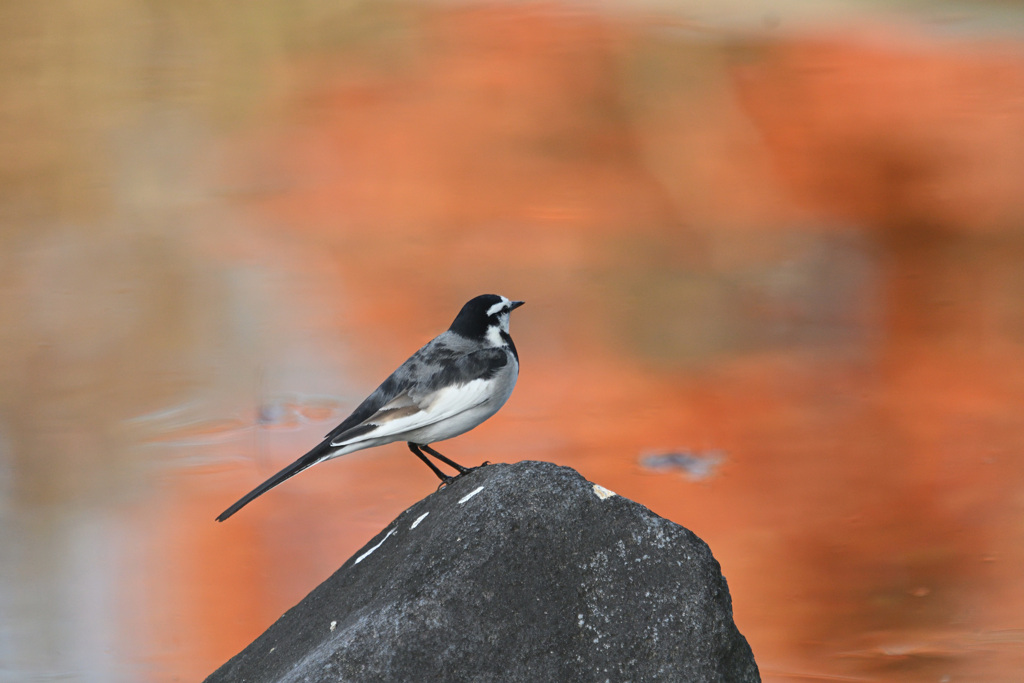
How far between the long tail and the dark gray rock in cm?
72

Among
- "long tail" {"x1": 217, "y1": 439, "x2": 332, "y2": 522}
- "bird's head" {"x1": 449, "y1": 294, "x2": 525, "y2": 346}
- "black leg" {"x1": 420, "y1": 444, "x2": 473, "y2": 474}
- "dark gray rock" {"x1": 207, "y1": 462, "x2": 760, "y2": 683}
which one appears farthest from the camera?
"bird's head" {"x1": 449, "y1": 294, "x2": 525, "y2": 346}

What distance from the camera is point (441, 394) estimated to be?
4.27 m

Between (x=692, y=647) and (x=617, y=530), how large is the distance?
0.46 meters

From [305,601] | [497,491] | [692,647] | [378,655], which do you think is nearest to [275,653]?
[305,601]

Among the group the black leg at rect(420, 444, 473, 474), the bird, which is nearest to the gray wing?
the bird

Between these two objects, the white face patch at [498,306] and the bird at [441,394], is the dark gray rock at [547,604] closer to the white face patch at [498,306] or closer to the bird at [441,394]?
the bird at [441,394]

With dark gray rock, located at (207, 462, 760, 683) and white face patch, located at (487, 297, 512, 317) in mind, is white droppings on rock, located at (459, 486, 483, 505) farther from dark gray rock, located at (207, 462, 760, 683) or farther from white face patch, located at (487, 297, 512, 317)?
white face patch, located at (487, 297, 512, 317)

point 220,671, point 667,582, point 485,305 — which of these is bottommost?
point 220,671

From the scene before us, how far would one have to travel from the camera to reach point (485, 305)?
4.57 meters

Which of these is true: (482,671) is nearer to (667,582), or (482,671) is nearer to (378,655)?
(378,655)

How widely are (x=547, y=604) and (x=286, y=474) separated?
127cm

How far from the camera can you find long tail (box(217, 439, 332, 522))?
3.90 metres

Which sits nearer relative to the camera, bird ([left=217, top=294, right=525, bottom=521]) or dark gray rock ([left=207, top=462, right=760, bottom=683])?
dark gray rock ([left=207, top=462, right=760, bottom=683])

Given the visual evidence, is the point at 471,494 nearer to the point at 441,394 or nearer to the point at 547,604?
the point at 547,604
